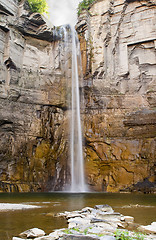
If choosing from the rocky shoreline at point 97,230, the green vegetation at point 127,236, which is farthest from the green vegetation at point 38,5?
the green vegetation at point 127,236

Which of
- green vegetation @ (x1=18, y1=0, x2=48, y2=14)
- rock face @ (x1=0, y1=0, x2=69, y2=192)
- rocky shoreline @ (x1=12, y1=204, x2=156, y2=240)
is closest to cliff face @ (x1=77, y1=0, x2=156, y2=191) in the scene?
rock face @ (x1=0, y1=0, x2=69, y2=192)

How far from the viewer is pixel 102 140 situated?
18.2 meters

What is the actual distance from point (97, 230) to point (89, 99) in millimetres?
16972

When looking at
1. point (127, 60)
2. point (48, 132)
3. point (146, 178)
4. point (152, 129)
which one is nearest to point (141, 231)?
point (146, 178)

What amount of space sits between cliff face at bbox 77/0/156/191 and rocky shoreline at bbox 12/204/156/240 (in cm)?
1176

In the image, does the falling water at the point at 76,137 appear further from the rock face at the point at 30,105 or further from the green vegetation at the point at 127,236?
the green vegetation at the point at 127,236

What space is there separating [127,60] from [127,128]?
6.36 meters

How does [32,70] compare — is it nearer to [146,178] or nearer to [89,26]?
[89,26]

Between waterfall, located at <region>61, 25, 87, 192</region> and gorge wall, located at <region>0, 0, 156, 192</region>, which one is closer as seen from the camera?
gorge wall, located at <region>0, 0, 156, 192</region>

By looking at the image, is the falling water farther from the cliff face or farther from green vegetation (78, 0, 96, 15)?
green vegetation (78, 0, 96, 15)

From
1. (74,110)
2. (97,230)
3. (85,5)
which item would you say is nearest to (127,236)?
(97,230)

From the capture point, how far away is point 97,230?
353cm

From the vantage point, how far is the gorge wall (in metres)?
16.9

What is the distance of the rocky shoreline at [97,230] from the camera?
3092mm
